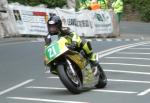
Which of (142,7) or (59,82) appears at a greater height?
(59,82)

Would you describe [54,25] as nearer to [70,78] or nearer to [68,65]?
[68,65]

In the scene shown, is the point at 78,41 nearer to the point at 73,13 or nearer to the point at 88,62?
the point at 88,62

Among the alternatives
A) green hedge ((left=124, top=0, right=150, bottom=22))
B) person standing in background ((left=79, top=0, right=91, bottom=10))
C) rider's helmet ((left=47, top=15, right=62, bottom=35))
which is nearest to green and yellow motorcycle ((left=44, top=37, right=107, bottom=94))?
rider's helmet ((left=47, top=15, right=62, bottom=35))

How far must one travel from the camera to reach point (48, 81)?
47.8ft

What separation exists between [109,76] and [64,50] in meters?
3.39

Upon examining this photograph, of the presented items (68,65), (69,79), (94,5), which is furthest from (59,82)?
(94,5)

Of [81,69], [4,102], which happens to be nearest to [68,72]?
[81,69]

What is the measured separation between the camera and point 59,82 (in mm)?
14297

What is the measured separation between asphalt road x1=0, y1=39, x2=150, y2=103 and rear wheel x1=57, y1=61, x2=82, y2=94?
16 cm

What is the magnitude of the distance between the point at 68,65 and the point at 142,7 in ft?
103

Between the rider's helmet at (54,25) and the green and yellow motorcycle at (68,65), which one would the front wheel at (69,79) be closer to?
the green and yellow motorcycle at (68,65)

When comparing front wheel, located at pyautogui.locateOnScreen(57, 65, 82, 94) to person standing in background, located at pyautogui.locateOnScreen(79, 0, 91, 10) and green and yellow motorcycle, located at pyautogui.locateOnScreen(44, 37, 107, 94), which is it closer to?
green and yellow motorcycle, located at pyautogui.locateOnScreen(44, 37, 107, 94)

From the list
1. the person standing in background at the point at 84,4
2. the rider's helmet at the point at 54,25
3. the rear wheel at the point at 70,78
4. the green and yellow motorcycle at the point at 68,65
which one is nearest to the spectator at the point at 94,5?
the person standing in background at the point at 84,4

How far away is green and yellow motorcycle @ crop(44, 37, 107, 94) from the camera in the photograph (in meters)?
11.9
